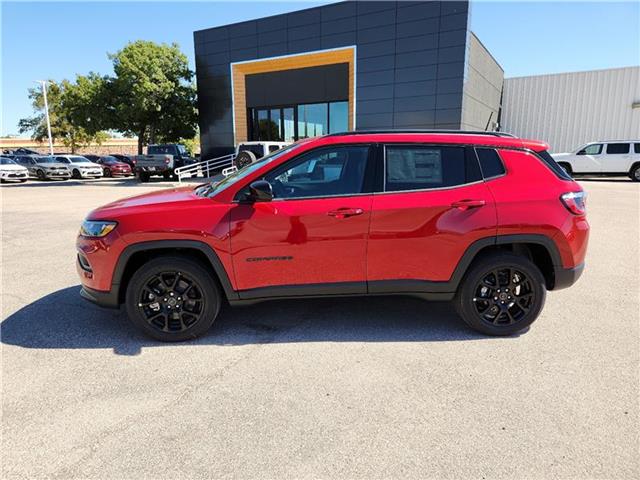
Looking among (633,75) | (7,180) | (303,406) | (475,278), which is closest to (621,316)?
(475,278)

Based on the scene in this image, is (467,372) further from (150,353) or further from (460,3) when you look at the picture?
(460,3)

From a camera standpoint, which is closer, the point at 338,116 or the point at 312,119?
the point at 338,116

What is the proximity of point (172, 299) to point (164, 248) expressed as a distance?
450 mm

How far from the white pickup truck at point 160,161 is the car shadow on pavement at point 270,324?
16874 millimetres

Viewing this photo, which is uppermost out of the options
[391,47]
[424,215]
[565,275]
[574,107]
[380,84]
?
[391,47]

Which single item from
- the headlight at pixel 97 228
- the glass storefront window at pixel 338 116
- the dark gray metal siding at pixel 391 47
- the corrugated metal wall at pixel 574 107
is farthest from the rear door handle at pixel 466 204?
the corrugated metal wall at pixel 574 107

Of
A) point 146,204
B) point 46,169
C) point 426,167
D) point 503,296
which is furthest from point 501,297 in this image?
point 46,169

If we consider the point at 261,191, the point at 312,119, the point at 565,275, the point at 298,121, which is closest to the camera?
the point at 261,191

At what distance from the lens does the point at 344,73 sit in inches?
753

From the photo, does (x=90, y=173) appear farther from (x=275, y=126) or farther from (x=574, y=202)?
(x=574, y=202)

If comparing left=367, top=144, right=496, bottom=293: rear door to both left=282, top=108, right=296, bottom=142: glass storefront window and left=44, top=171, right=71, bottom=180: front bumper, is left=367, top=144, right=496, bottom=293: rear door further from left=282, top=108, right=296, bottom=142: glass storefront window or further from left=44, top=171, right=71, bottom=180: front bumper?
left=44, top=171, right=71, bottom=180: front bumper

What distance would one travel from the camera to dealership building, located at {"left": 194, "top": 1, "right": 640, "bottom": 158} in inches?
659

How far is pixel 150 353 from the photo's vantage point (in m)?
3.29

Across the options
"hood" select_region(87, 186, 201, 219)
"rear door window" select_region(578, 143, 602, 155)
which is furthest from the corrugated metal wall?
"hood" select_region(87, 186, 201, 219)
